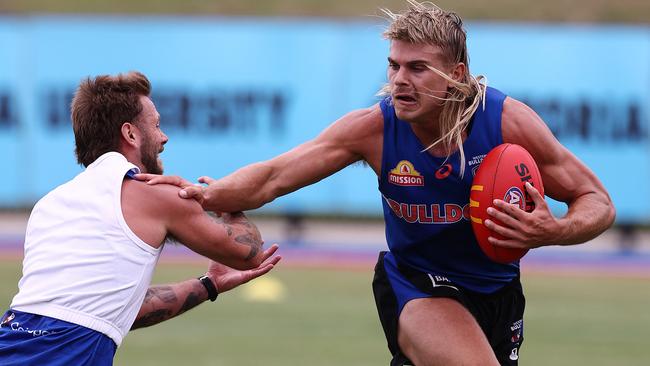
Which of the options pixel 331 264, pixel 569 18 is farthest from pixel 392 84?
pixel 569 18

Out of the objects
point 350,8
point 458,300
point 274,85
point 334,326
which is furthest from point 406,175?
point 350,8

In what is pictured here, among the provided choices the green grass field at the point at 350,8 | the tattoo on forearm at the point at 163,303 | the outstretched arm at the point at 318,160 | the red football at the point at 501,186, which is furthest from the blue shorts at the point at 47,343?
the green grass field at the point at 350,8

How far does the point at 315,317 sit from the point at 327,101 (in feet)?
19.2

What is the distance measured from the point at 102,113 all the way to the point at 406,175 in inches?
61.1

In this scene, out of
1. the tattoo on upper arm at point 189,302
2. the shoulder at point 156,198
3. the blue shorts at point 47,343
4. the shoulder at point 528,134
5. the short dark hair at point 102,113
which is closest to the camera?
the blue shorts at point 47,343

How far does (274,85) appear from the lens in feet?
56.4

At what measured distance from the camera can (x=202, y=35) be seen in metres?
17.2

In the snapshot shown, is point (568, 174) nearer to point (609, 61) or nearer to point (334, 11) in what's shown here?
point (609, 61)

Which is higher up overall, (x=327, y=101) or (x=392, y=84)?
(x=392, y=84)

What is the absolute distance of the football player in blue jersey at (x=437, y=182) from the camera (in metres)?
5.91

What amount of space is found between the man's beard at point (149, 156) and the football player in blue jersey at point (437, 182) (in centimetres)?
29

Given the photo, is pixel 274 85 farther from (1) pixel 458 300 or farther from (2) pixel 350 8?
(1) pixel 458 300

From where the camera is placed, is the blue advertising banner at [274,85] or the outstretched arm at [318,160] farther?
the blue advertising banner at [274,85]

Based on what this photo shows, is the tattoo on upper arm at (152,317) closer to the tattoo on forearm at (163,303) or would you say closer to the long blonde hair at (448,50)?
the tattoo on forearm at (163,303)
